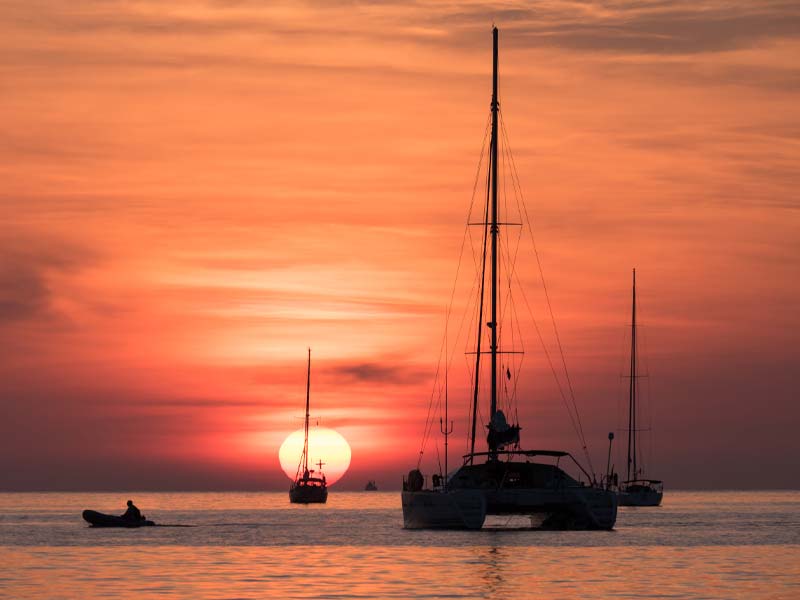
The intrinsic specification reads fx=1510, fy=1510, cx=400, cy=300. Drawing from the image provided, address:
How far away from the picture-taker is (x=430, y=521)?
82250mm

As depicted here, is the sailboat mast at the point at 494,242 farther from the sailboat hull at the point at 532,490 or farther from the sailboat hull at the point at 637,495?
the sailboat hull at the point at 637,495

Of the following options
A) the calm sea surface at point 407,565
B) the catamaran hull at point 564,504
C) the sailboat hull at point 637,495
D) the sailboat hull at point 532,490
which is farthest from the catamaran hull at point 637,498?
the sailboat hull at point 532,490

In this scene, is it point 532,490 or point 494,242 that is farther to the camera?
point 494,242

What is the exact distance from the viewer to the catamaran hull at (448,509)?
78.9m

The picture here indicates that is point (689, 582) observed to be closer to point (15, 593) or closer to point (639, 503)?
point (15, 593)

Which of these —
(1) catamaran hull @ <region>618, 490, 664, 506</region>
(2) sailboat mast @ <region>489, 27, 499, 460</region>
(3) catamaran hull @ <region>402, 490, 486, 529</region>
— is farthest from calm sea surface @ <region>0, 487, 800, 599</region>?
(1) catamaran hull @ <region>618, 490, 664, 506</region>

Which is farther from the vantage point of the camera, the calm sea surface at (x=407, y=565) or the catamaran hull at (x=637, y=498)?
the catamaran hull at (x=637, y=498)

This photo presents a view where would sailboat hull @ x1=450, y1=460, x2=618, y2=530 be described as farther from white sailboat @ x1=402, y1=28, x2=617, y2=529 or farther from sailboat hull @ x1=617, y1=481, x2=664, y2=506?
sailboat hull @ x1=617, y1=481, x2=664, y2=506

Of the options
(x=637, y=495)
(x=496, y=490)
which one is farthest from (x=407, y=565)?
(x=637, y=495)

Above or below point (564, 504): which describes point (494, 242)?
above

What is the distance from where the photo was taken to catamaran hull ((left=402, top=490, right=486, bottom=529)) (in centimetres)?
7894

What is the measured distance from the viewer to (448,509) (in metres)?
80.3

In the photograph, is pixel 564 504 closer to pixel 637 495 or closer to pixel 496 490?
pixel 496 490

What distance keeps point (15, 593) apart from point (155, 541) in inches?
1471
